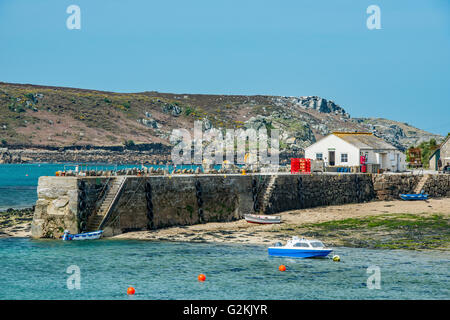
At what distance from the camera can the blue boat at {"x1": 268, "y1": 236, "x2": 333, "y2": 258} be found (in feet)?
121

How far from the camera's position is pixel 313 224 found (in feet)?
161

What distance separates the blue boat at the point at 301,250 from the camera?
36812 mm

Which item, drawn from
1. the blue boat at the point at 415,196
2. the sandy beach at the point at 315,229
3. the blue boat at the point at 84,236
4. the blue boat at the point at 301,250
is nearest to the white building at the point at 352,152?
the blue boat at the point at 415,196

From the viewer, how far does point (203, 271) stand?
110 ft

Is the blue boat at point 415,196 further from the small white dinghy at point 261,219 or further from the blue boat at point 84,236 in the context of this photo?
the blue boat at point 84,236

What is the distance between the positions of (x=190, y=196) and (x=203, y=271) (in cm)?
1535

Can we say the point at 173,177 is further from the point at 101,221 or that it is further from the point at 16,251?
→ the point at 16,251

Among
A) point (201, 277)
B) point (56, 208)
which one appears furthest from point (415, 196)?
point (56, 208)

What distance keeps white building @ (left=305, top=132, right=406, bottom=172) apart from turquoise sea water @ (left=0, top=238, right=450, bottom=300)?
3085 cm

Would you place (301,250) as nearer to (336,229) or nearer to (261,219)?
(336,229)
